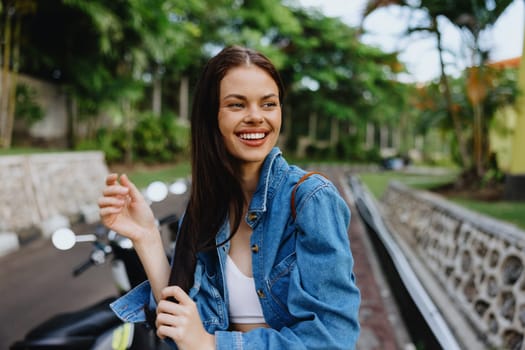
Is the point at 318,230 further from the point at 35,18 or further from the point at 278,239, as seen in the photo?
the point at 35,18

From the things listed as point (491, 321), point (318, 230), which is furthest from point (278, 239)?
point (491, 321)

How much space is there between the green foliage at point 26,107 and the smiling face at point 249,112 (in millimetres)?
10950

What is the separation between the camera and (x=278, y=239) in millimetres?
1037

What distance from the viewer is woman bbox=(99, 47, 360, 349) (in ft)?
3.06

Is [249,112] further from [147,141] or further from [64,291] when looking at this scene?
[147,141]

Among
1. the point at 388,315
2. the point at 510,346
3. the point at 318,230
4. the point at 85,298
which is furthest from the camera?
the point at 85,298

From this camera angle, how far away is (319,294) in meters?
0.92

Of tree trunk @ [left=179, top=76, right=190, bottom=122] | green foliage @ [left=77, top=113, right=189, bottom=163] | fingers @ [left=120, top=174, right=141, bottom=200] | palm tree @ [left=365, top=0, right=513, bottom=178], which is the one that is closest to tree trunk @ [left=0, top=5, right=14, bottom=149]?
green foliage @ [left=77, top=113, right=189, bottom=163]

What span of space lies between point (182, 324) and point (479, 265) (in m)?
3.48

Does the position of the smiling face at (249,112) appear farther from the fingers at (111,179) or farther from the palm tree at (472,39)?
the palm tree at (472,39)

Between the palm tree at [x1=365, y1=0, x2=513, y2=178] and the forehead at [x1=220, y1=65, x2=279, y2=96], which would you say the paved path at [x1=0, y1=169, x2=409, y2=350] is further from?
the palm tree at [x1=365, y1=0, x2=513, y2=178]

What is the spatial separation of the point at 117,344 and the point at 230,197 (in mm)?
1091

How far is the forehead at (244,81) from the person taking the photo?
1090mm

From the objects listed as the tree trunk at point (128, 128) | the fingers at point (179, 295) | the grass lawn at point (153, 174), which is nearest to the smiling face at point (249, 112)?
the fingers at point (179, 295)
